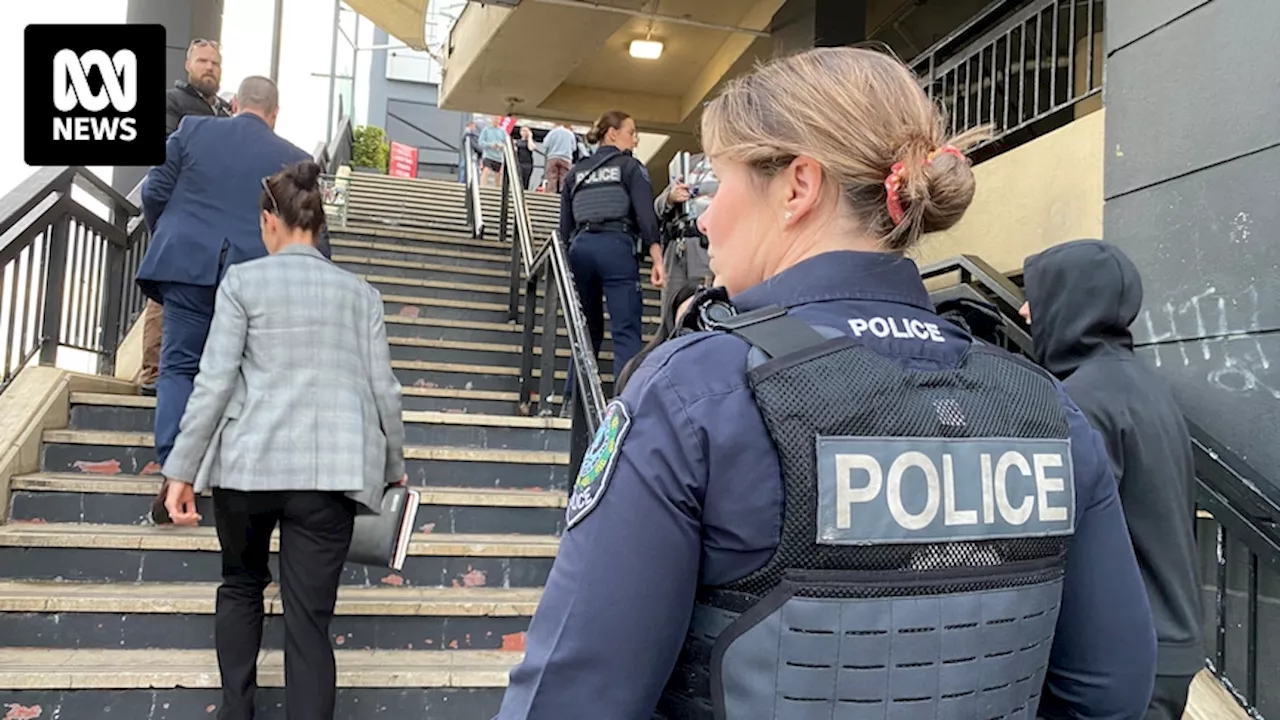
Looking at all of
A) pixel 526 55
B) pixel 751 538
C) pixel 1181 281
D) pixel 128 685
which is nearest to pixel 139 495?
pixel 128 685

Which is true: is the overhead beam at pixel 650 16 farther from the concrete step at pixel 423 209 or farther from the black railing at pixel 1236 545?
the black railing at pixel 1236 545

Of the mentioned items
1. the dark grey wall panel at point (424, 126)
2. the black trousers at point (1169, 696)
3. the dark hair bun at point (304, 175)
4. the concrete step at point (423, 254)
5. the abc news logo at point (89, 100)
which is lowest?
the black trousers at point (1169, 696)

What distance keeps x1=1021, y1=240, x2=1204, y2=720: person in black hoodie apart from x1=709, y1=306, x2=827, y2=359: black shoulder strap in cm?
105

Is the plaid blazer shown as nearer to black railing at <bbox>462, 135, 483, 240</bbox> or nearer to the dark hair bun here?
the dark hair bun

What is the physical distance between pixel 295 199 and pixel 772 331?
2.16 metres

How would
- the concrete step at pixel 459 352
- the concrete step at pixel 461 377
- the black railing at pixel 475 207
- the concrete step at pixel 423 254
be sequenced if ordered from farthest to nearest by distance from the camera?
the black railing at pixel 475 207, the concrete step at pixel 423 254, the concrete step at pixel 459 352, the concrete step at pixel 461 377

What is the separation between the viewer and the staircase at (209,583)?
2.97 m

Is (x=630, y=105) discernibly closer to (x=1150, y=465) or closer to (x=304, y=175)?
(x=304, y=175)

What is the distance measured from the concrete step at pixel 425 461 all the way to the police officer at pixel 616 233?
0.58 meters

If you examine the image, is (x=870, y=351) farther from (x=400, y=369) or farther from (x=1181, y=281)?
(x=400, y=369)


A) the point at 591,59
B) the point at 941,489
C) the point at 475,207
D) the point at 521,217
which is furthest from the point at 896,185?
the point at 591,59

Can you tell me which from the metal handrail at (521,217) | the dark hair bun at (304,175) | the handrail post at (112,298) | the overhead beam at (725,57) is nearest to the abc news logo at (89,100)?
the handrail post at (112,298)

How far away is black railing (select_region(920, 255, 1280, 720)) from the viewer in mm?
2459

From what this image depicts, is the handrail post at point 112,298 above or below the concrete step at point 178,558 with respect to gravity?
above
